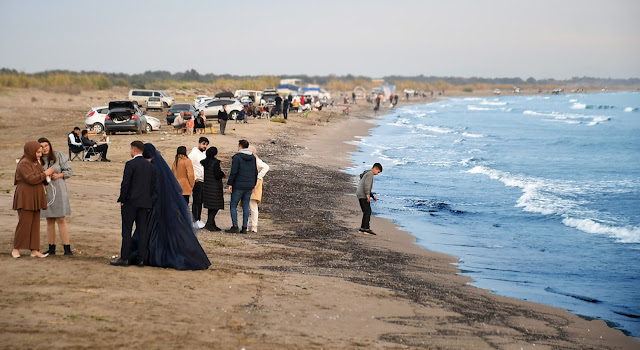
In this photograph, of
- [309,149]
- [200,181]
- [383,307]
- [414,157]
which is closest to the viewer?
[383,307]

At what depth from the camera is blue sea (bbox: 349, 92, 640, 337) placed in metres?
13.8

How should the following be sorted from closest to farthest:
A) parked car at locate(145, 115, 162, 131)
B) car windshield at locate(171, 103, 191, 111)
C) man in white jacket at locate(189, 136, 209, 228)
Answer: man in white jacket at locate(189, 136, 209, 228), parked car at locate(145, 115, 162, 131), car windshield at locate(171, 103, 191, 111)

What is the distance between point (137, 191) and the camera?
9.82 metres

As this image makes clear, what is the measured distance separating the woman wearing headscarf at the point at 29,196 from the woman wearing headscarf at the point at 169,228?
138cm

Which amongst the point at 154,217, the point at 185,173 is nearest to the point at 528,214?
the point at 185,173

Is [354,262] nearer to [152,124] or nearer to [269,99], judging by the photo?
[152,124]

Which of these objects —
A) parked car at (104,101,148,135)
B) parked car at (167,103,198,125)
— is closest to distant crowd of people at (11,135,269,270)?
parked car at (104,101,148,135)

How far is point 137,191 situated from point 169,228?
2.26 feet

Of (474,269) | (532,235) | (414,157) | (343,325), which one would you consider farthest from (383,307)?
(414,157)

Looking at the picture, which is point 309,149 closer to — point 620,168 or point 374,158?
point 374,158

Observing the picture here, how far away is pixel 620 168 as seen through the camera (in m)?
40.2

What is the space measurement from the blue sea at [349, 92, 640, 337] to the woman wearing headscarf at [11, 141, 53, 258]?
7571mm

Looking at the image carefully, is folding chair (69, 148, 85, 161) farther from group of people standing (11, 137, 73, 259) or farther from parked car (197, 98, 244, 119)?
parked car (197, 98, 244, 119)

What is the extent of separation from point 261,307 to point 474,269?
22.6 ft
